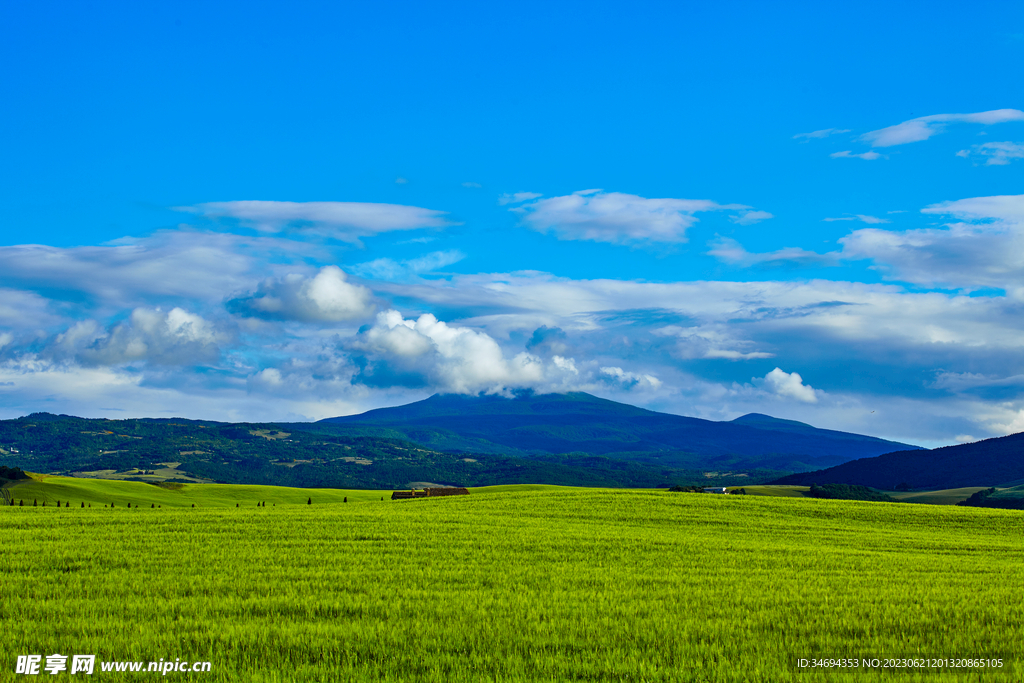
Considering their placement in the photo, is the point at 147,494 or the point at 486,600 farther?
the point at 147,494

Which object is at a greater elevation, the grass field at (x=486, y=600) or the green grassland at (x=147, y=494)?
the grass field at (x=486, y=600)

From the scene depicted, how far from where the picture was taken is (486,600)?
632 inches

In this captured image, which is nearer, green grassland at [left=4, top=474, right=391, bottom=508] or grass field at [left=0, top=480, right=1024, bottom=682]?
grass field at [left=0, top=480, right=1024, bottom=682]

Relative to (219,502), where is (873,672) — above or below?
above

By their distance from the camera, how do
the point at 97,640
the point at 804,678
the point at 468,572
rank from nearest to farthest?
1. the point at 804,678
2. the point at 97,640
3. the point at 468,572

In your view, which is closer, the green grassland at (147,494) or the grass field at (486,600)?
the grass field at (486,600)

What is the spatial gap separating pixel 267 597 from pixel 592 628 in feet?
24.0

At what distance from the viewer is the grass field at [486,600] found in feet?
40.0

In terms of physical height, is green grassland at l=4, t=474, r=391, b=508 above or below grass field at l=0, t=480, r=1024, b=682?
below

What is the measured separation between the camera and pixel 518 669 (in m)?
11.6

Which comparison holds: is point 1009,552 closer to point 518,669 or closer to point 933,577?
point 933,577

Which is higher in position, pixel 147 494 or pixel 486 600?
pixel 486 600

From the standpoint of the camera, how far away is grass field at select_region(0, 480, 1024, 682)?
12.2m

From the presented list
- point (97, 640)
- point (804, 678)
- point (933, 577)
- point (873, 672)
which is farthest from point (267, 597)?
point (933, 577)
